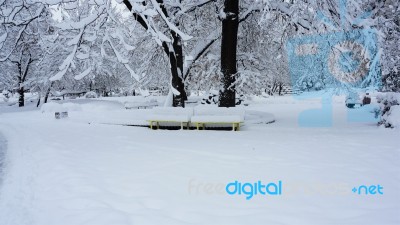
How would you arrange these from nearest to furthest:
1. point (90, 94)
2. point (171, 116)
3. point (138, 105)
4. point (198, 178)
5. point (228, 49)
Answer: point (198, 178) < point (171, 116) < point (228, 49) < point (138, 105) < point (90, 94)

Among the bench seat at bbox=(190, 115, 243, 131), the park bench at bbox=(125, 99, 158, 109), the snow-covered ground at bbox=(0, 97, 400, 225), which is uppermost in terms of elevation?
the park bench at bbox=(125, 99, 158, 109)

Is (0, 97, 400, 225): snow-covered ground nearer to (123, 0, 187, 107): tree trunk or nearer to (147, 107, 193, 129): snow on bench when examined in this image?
(147, 107, 193, 129): snow on bench

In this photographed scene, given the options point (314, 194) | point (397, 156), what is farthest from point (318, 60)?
point (314, 194)

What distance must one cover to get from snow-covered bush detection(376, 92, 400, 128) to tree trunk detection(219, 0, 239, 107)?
5980 millimetres

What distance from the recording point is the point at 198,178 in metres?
6.33

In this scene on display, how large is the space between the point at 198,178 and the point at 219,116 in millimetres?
6152

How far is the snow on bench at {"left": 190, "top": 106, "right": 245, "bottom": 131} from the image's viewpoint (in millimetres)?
12148

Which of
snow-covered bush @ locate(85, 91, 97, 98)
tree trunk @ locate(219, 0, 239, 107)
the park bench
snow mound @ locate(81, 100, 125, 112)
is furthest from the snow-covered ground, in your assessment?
snow-covered bush @ locate(85, 91, 97, 98)

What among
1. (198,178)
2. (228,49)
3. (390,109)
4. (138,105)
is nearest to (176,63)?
(228,49)

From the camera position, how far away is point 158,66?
2020cm

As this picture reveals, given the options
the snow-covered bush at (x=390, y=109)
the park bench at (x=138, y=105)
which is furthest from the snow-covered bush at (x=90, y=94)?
the snow-covered bush at (x=390, y=109)

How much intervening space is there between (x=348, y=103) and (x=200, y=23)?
15.1 metres

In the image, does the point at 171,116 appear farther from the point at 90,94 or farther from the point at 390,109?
the point at 90,94

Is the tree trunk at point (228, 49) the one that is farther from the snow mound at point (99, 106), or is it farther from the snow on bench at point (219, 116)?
the snow mound at point (99, 106)
